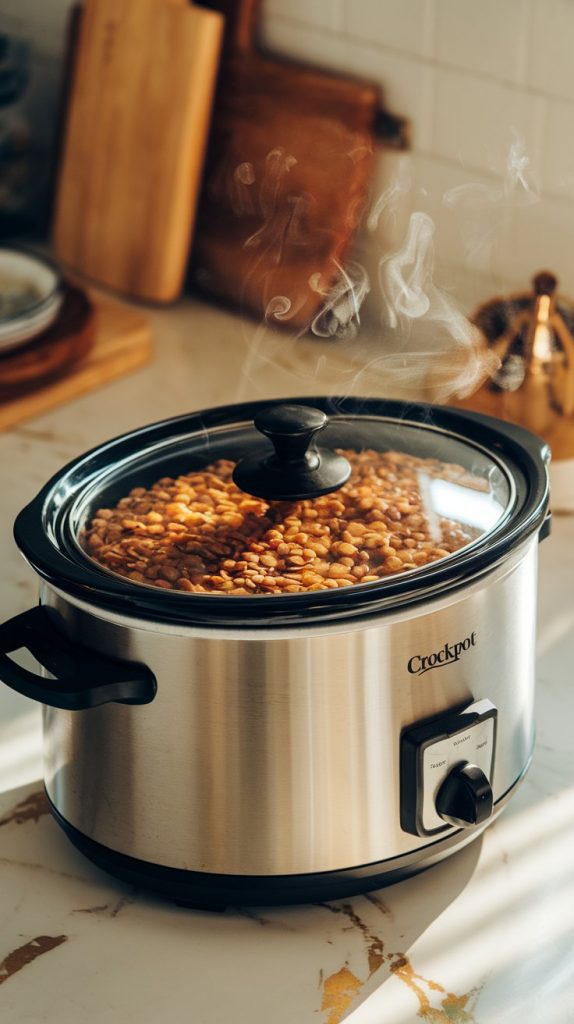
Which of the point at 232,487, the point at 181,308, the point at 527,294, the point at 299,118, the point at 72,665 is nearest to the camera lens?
the point at 72,665

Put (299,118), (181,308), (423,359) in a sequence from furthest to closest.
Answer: (181,308), (299,118), (423,359)

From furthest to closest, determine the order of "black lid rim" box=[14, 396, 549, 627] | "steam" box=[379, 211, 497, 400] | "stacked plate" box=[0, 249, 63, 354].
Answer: "stacked plate" box=[0, 249, 63, 354] → "steam" box=[379, 211, 497, 400] → "black lid rim" box=[14, 396, 549, 627]

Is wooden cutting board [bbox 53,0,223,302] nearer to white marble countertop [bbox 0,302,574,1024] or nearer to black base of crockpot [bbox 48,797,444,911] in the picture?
white marble countertop [bbox 0,302,574,1024]

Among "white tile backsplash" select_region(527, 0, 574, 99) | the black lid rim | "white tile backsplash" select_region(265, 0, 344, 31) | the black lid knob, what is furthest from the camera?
"white tile backsplash" select_region(265, 0, 344, 31)

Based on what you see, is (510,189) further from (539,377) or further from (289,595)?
(289,595)

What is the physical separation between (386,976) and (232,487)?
33cm

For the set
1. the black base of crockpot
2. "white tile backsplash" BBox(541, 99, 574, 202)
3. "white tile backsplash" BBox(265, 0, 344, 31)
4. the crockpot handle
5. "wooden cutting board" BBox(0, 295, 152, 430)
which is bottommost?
"wooden cutting board" BBox(0, 295, 152, 430)

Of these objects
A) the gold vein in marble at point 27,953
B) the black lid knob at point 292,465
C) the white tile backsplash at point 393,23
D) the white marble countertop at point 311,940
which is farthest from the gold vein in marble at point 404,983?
the white tile backsplash at point 393,23

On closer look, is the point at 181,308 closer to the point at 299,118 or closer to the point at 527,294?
the point at 299,118

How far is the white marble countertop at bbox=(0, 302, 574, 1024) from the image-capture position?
2.64 feet

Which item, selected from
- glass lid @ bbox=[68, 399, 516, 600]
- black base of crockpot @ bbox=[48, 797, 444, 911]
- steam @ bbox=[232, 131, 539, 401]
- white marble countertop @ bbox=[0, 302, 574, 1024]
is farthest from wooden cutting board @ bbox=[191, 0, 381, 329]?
black base of crockpot @ bbox=[48, 797, 444, 911]

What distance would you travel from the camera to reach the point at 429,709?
80 cm

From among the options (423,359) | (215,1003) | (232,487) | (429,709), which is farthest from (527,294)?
(215,1003)

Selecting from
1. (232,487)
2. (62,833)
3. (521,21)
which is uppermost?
(521,21)
